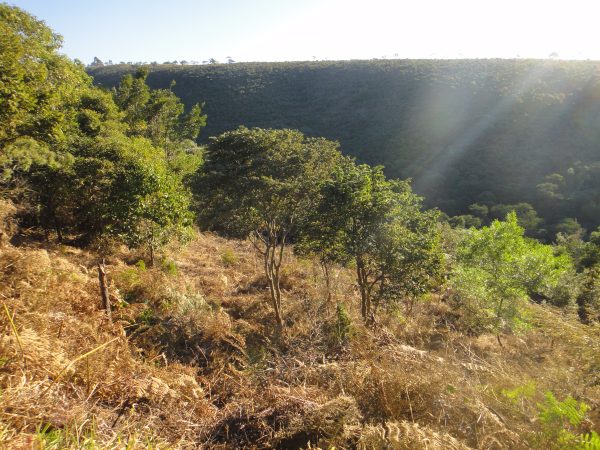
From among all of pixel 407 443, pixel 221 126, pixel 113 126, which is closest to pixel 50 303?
pixel 407 443

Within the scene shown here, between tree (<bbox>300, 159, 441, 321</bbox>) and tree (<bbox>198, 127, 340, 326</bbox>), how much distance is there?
66cm

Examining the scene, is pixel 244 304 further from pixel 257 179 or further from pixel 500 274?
pixel 500 274

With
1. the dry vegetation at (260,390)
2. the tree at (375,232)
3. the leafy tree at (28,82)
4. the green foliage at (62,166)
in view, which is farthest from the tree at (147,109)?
the dry vegetation at (260,390)

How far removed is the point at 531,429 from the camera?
9.91ft

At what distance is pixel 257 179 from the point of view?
8414 mm

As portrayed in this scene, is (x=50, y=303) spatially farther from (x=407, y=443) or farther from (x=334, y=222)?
(x=334, y=222)

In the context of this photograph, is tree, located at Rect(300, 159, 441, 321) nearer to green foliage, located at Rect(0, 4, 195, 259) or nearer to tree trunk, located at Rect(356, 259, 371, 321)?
tree trunk, located at Rect(356, 259, 371, 321)

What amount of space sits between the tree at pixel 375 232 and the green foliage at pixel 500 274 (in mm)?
5078

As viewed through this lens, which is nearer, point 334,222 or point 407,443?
point 407,443

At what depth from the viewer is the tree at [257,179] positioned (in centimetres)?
866

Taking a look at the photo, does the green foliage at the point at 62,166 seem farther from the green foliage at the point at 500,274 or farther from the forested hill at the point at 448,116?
the forested hill at the point at 448,116

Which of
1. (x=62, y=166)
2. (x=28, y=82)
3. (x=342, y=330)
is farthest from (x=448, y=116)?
(x=342, y=330)

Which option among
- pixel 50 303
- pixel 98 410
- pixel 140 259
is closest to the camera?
pixel 98 410

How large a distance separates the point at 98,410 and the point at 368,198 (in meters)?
7.06
